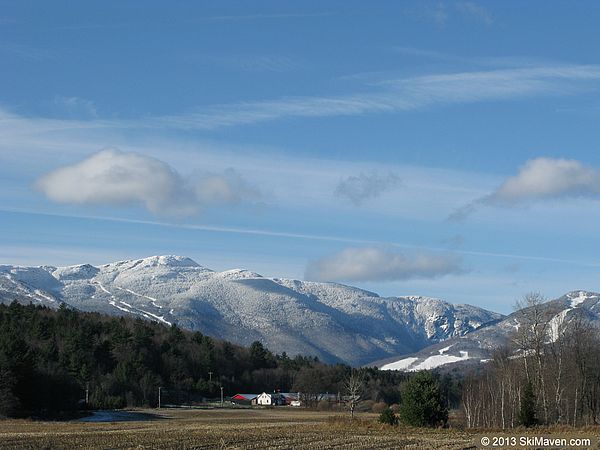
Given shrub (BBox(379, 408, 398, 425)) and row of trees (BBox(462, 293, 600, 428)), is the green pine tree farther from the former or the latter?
row of trees (BBox(462, 293, 600, 428))

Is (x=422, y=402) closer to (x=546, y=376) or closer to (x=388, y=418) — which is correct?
(x=388, y=418)

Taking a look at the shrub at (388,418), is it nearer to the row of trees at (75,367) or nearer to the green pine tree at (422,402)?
the green pine tree at (422,402)

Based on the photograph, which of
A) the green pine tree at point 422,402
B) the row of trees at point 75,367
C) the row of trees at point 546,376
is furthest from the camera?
the row of trees at point 75,367

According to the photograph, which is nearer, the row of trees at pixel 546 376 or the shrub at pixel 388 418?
the shrub at pixel 388 418

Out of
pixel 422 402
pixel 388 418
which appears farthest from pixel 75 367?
pixel 422 402

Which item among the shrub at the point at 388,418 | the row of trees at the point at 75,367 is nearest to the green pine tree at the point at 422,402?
the shrub at the point at 388,418

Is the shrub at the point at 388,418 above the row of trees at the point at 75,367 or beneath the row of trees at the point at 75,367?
beneath

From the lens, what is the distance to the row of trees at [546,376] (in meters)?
94.7

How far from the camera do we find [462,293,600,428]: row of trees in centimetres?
9469

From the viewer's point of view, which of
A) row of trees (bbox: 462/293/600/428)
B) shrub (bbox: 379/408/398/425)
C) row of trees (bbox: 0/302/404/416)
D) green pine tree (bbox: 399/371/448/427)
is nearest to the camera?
green pine tree (bbox: 399/371/448/427)

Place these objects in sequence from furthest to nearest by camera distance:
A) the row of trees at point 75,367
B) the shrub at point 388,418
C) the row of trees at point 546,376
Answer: the row of trees at point 75,367, the row of trees at point 546,376, the shrub at point 388,418

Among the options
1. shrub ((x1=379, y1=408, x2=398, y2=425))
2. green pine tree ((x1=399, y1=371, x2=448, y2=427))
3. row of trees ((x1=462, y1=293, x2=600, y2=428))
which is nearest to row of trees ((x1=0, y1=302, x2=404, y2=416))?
shrub ((x1=379, y1=408, x2=398, y2=425))

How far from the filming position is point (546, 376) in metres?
100

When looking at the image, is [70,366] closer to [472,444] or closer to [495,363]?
[495,363]
